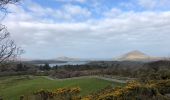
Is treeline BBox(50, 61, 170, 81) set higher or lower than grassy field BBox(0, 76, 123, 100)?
higher

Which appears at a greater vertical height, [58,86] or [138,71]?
[138,71]

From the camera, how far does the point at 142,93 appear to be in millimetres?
12867

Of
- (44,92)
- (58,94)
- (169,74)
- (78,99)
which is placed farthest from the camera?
(169,74)

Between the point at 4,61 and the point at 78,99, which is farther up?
the point at 4,61

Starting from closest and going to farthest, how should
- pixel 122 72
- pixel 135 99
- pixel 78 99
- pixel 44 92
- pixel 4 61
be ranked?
1. pixel 4 61
2. pixel 135 99
3. pixel 78 99
4. pixel 44 92
5. pixel 122 72

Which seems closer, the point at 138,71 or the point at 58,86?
the point at 58,86

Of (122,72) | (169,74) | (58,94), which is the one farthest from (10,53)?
(122,72)

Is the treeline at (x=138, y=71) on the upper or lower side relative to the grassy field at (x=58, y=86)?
upper

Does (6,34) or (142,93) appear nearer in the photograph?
(6,34)

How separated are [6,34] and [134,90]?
6.57 m

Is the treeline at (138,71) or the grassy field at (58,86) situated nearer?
the treeline at (138,71)

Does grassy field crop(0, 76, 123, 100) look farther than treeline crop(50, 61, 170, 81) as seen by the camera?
Yes

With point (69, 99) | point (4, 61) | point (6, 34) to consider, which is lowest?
point (69, 99)

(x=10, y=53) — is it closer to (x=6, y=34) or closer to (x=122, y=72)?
(x=6, y=34)
